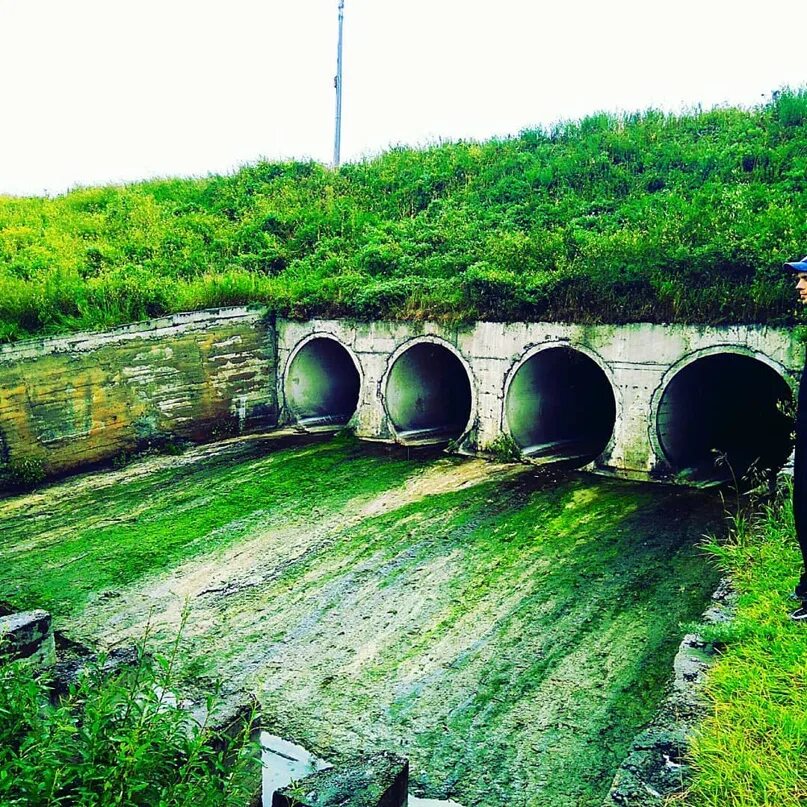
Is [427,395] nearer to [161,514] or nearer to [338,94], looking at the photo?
[161,514]

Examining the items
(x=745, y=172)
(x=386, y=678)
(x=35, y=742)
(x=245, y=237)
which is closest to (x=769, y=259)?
(x=745, y=172)

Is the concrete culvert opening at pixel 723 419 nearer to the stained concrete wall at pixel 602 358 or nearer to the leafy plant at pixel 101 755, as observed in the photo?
the stained concrete wall at pixel 602 358

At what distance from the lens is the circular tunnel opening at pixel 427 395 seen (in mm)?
13336

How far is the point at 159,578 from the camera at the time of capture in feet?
27.3

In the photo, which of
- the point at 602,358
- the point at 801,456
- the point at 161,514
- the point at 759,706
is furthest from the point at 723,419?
the point at 161,514

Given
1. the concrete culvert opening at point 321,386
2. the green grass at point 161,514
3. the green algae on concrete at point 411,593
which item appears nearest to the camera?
the green algae on concrete at point 411,593

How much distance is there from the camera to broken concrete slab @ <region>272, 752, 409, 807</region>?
4.11 m

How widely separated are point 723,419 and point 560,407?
2681 mm

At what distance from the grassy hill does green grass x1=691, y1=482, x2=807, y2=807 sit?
5.32 m

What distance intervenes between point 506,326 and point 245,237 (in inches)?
358

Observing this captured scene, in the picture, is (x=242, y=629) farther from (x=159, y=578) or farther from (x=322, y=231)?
(x=322, y=231)

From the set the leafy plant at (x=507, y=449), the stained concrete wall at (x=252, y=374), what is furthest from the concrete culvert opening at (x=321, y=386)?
the leafy plant at (x=507, y=449)

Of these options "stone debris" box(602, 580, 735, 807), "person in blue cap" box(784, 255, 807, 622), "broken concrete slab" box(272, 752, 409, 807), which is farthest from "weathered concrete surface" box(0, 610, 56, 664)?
"person in blue cap" box(784, 255, 807, 622)

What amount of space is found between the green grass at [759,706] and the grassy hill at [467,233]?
5.32m
